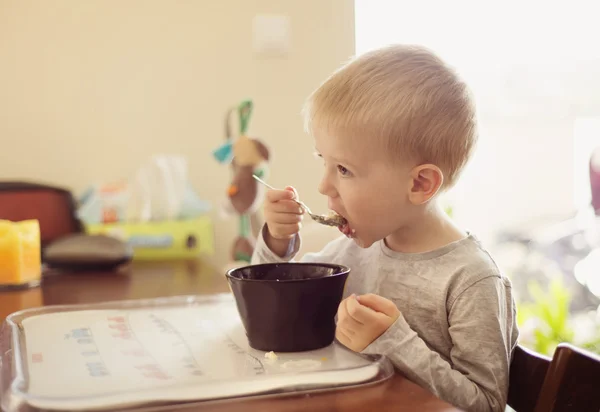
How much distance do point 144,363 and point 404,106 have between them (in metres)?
0.39

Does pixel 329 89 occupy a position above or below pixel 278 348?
above

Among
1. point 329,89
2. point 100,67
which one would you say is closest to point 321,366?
point 329,89

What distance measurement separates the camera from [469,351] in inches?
28.5

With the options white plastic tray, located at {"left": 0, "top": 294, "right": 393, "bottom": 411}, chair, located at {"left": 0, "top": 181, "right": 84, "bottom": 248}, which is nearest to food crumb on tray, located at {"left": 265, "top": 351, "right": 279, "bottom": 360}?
white plastic tray, located at {"left": 0, "top": 294, "right": 393, "bottom": 411}

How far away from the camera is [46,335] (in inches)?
29.6

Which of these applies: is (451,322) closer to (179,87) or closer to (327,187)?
(327,187)

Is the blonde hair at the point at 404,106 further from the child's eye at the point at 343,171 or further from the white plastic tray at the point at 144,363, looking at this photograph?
the white plastic tray at the point at 144,363

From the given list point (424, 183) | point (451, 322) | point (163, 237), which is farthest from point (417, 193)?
point (163, 237)

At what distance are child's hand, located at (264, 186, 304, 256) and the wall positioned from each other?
805 millimetres

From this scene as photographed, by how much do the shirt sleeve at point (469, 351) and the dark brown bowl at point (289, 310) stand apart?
0.18ft

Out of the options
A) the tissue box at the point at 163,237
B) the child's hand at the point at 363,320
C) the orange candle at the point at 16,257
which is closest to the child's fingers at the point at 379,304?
the child's hand at the point at 363,320

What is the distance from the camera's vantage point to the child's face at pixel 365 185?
2.65 ft

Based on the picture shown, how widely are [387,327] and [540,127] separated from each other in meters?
1.83

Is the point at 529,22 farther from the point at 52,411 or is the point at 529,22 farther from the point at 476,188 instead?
the point at 52,411
